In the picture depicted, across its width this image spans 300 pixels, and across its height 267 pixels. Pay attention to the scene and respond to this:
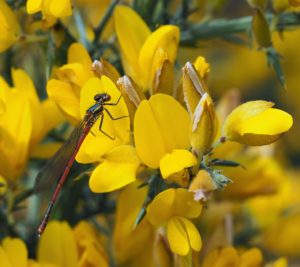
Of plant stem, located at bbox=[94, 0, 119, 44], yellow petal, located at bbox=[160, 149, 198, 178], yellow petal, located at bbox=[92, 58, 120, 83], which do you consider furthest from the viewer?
plant stem, located at bbox=[94, 0, 119, 44]

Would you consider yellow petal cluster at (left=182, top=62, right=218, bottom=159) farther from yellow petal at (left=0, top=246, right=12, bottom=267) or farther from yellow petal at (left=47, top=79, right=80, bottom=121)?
yellow petal at (left=0, top=246, right=12, bottom=267)

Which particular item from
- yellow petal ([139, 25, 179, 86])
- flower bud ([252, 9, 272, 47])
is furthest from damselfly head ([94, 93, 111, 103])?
flower bud ([252, 9, 272, 47])

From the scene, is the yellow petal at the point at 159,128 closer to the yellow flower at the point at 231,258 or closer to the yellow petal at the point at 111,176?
the yellow petal at the point at 111,176

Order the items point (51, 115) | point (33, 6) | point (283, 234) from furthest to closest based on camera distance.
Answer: point (283, 234), point (51, 115), point (33, 6)

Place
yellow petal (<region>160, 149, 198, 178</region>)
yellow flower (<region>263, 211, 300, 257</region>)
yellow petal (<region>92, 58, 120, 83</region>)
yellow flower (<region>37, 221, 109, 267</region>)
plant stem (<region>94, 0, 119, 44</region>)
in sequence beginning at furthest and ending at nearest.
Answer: yellow flower (<region>263, 211, 300, 257</region>) → plant stem (<region>94, 0, 119, 44</region>) → yellow flower (<region>37, 221, 109, 267</region>) → yellow petal (<region>92, 58, 120, 83</region>) → yellow petal (<region>160, 149, 198, 178</region>)

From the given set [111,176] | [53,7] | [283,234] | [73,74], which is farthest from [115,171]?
[283,234]

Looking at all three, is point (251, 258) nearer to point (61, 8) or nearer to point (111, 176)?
point (111, 176)

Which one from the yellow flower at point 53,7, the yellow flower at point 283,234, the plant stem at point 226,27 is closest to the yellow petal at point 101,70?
the yellow flower at point 53,7

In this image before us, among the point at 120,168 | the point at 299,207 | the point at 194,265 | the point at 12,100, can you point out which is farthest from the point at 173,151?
the point at 299,207
